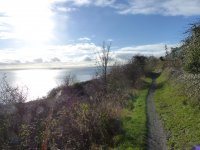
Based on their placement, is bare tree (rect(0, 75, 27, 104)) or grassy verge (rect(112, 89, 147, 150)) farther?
bare tree (rect(0, 75, 27, 104))

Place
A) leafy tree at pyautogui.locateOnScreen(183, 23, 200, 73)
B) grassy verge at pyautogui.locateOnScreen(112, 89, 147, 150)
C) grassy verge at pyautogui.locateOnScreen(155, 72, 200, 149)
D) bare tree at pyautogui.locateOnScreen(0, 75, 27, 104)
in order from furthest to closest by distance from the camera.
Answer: leafy tree at pyautogui.locateOnScreen(183, 23, 200, 73) < bare tree at pyautogui.locateOnScreen(0, 75, 27, 104) < grassy verge at pyautogui.locateOnScreen(112, 89, 147, 150) < grassy verge at pyautogui.locateOnScreen(155, 72, 200, 149)

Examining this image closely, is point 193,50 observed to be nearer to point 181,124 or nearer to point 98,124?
point 181,124

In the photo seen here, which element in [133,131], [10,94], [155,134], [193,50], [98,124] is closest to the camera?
[155,134]

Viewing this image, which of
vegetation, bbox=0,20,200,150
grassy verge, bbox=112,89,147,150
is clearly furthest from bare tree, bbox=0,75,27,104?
grassy verge, bbox=112,89,147,150

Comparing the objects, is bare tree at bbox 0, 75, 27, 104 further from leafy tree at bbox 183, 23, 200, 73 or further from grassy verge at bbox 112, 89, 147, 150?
leafy tree at bbox 183, 23, 200, 73

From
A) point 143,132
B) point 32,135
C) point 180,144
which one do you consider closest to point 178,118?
point 143,132

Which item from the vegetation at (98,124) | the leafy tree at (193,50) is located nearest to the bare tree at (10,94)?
the vegetation at (98,124)

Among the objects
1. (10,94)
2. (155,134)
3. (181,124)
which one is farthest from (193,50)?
(10,94)

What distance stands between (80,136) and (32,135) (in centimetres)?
275

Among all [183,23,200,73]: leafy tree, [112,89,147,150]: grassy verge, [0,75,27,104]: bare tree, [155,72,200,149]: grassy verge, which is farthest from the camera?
[183,23,200,73]: leafy tree

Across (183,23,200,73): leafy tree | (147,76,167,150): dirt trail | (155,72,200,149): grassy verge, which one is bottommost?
(147,76,167,150): dirt trail

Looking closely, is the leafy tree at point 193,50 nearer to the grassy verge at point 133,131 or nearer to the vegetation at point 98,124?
the vegetation at point 98,124

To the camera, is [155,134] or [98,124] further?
[98,124]

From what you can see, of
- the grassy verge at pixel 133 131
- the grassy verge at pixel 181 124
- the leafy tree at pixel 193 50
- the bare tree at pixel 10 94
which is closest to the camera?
the grassy verge at pixel 181 124
